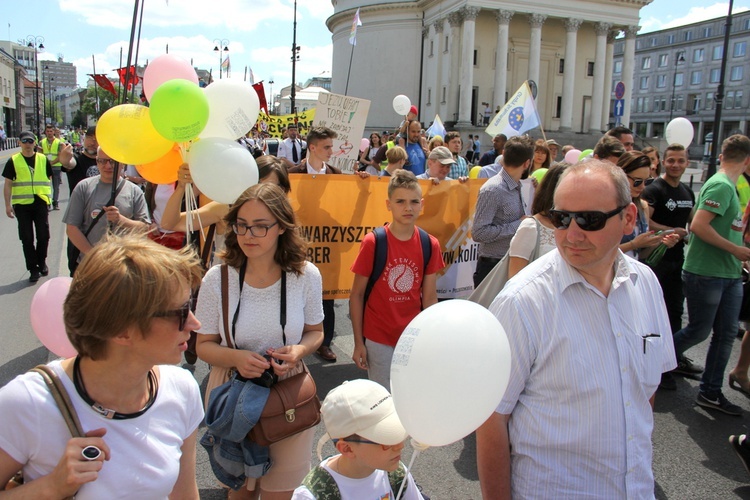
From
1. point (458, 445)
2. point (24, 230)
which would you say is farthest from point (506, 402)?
point (24, 230)

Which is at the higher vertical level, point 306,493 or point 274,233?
point 274,233

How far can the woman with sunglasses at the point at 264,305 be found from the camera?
2773 mm

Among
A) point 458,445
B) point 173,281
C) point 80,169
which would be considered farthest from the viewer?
point 80,169

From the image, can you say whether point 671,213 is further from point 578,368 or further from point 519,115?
point 519,115

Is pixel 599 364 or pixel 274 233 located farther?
pixel 274 233

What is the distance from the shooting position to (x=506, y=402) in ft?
6.84

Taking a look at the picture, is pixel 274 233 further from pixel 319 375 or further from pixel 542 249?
pixel 319 375

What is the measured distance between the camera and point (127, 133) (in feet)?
12.1

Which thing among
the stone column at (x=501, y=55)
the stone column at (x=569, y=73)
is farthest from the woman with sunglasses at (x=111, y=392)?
the stone column at (x=569, y=73)

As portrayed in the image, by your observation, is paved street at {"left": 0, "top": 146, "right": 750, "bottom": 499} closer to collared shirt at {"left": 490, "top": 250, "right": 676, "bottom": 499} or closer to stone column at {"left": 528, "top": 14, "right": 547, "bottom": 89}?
collared shirt at {"left": 490, "top": 250, "right": 676, "bottom": 499}

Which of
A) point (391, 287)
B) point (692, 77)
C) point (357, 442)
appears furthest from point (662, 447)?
point (692, 77)

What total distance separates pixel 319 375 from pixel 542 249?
2754 millimetres

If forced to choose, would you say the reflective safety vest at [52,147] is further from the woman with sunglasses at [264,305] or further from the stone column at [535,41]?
the stone column at [535,41]

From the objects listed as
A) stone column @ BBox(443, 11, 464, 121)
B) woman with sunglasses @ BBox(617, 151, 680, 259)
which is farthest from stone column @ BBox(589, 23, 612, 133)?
woman with sunglasses @ BBox(617, 151, 680, 259)
